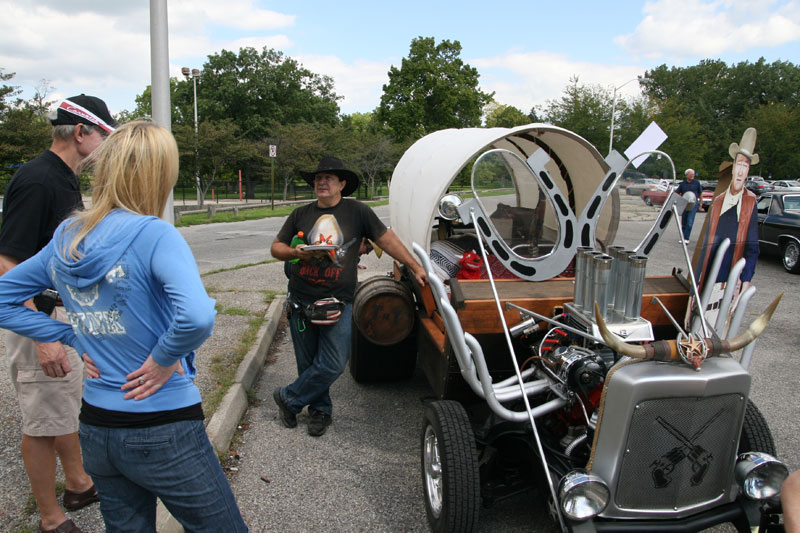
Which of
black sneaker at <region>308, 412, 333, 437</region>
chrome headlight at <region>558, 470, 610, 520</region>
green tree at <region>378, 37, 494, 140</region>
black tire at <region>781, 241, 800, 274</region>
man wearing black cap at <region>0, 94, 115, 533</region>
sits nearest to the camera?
chrome headlight at <region>558, 470, 610, 520</region>

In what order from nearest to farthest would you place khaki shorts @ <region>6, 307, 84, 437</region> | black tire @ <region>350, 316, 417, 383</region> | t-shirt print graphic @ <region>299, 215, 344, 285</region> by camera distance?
khaki shorts @ <region>6, 307, 84, 437</region> → t-shirt print graphic @ <region>299, 215, 344, 285</region> → black tire @ <region>350, 316, 417, 383</region>

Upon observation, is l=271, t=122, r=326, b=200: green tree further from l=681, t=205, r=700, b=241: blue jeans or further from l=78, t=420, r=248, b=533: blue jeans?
l=78, t=420, r=248, b=533: blue jeans

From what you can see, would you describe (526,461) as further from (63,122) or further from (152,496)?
(63,122)

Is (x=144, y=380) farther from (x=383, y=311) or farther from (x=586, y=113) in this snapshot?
(x=586, y=113)

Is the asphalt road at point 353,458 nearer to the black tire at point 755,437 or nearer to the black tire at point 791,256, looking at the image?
the black tire at point 755,437

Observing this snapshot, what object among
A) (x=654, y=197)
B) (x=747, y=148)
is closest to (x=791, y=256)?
(x=654, y=197)

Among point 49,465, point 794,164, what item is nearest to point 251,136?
point 794,164

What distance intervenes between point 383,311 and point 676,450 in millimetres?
2218

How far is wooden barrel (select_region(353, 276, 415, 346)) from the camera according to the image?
4098 mm

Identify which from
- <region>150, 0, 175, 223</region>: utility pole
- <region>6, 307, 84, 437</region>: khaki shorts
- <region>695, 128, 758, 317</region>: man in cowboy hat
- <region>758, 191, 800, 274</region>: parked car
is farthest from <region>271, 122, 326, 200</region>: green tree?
<region>6, 307, 84, 437</region>: khaki shorts

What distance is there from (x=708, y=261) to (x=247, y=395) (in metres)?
3.70

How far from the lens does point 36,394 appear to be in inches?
107

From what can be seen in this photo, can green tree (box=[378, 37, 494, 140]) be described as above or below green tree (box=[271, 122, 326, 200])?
above

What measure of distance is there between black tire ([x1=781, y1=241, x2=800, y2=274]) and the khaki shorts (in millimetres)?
13706
